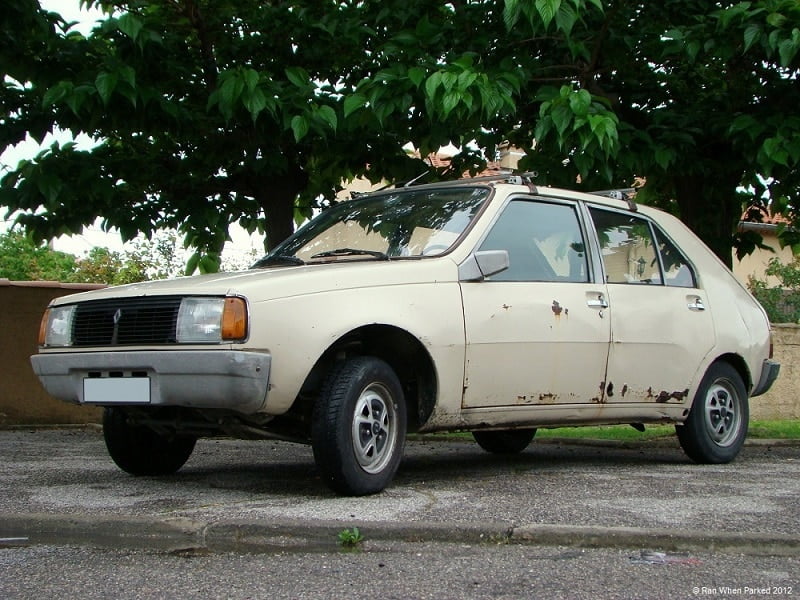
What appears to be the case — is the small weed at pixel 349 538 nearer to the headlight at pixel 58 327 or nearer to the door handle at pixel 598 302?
the headlight at pixel 58 327

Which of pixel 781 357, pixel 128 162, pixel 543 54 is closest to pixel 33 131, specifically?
pixel 128 162

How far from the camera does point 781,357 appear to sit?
1427cm

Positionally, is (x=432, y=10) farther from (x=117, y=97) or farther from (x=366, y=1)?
(x=117, y=97)

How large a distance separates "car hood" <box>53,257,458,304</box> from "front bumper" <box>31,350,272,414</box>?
0.31 m

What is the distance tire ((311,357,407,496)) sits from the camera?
18.3 ft

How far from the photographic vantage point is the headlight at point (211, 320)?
5383 millimetres

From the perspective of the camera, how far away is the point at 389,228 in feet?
22.2

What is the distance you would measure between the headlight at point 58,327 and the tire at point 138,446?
588mm

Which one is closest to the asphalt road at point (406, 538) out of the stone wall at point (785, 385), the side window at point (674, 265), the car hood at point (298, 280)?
the car hood at point (298, 280)

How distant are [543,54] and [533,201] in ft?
10.2

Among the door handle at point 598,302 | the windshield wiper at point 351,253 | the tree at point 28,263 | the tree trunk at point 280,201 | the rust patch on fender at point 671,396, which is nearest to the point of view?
the windshield wiper at point 351,253

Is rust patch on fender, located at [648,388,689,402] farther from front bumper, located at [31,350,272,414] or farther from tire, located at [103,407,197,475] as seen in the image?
front bumper, located at [31,350,272,414]

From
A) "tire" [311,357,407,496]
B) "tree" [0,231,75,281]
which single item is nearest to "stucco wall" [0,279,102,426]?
"tire" [311,357,407,496]

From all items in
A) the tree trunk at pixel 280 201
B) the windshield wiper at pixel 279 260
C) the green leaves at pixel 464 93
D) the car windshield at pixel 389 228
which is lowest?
Result: the windshield wiper at pixel 279 260
